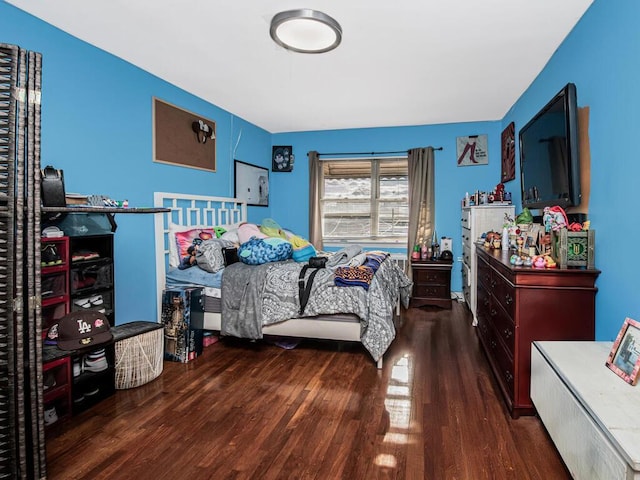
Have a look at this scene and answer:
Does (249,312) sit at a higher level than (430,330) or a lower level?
higher

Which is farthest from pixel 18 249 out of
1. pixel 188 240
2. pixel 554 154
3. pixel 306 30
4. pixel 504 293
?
pixel 554 154

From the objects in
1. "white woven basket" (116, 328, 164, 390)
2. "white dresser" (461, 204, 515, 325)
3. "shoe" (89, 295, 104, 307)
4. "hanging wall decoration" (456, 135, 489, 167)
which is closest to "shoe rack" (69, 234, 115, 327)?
"shoe" (89, 295, 104, 307)

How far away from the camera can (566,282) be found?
223cm

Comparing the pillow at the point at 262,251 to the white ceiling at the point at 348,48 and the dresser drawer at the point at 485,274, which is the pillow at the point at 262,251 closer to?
the white ceiling at the point at 348,48

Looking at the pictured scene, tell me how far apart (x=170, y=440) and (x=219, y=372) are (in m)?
0.94

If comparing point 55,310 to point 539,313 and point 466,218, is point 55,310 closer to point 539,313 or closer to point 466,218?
point 539,313

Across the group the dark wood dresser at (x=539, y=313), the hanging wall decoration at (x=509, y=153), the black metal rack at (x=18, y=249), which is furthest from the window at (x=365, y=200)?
the black metal rack at (x=18, y=249)

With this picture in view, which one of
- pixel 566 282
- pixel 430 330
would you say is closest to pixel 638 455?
pixel 566 282

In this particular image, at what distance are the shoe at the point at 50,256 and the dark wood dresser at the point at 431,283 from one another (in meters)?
4.07

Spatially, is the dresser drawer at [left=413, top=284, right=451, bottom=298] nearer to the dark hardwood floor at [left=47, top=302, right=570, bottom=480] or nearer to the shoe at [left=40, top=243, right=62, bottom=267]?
the dark hardwood floor at [left=47, top=302, right=570, bottom=480]

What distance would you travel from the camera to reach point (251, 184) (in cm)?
554

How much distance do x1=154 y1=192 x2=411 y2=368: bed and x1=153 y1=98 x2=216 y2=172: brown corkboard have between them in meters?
0.38

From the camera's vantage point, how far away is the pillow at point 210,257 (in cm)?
360

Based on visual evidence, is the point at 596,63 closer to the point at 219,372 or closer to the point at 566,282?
the point at 566,282
